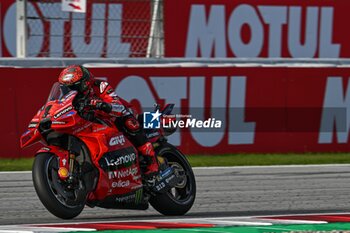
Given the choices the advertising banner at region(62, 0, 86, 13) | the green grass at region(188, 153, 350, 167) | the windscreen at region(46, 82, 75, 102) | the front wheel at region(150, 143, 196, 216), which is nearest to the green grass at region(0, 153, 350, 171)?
the green grass at region(188, 153, 350, 167)

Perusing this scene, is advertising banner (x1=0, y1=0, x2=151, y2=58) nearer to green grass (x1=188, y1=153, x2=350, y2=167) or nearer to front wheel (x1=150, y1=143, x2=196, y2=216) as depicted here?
green grass (x1=188, y1=153, x2=350, y2=167)

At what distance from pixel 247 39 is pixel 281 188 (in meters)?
5.81

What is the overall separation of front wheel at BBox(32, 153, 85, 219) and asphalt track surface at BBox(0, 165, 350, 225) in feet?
1.07

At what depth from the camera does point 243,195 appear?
9938mm

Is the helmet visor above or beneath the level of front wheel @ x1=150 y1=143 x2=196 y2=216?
above

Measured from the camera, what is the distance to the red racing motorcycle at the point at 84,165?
7395 mm

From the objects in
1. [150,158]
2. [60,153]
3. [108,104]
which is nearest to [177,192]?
[150,158]

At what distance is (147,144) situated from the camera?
26.9 ft

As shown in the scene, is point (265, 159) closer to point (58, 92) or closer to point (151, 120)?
point (151, 120)

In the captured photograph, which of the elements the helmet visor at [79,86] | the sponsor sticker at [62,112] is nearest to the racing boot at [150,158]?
the helmet visor at [79,86]

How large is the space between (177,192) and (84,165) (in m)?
1.28

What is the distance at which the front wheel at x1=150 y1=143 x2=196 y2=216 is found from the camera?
827 cm

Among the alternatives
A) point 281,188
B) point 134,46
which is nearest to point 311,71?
point 134,46

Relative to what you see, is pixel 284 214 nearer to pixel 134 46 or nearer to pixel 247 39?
pixel 134 46
